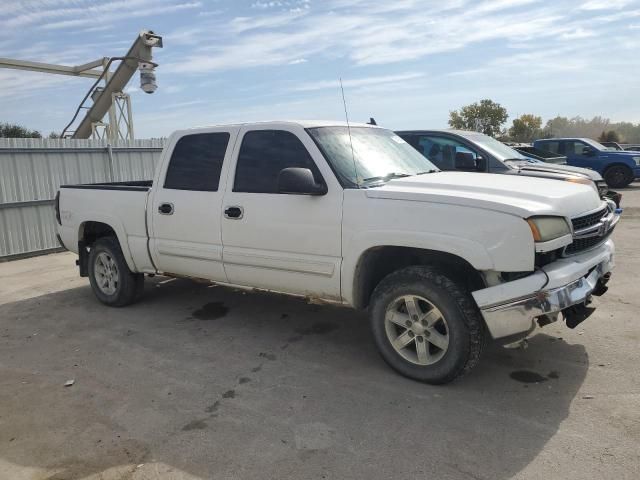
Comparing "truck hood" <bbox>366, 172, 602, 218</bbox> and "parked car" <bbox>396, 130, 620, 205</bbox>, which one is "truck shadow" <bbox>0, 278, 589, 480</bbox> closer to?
"truck hood" <bbox>366, 172, 602, 218</bbox>

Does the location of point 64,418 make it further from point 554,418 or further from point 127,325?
point 554,418

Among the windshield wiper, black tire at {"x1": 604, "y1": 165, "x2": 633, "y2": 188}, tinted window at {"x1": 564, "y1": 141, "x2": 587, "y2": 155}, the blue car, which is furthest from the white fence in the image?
black tire at {"x1": 604, "y1": 165, "x2": 633, "y2": 188}

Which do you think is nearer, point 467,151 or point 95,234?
point 95,234

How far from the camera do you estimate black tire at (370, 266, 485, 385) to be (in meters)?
3.55

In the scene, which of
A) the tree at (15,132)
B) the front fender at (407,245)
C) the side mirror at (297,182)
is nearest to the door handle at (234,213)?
the side mirror at (297,182)

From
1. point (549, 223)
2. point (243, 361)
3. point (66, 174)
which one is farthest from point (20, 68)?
point (549, 223)

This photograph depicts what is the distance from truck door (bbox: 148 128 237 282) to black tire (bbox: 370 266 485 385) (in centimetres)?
171

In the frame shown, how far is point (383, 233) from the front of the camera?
375 cm

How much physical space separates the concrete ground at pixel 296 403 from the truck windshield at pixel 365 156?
5.03ft

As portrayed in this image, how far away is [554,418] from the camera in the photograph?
327 centimetres

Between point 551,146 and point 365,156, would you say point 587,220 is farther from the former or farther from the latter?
point 551,146

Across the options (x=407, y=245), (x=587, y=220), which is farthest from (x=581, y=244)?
(x=407, y=245)

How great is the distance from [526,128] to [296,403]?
55.4 metres

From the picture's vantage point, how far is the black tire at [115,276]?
588cm
